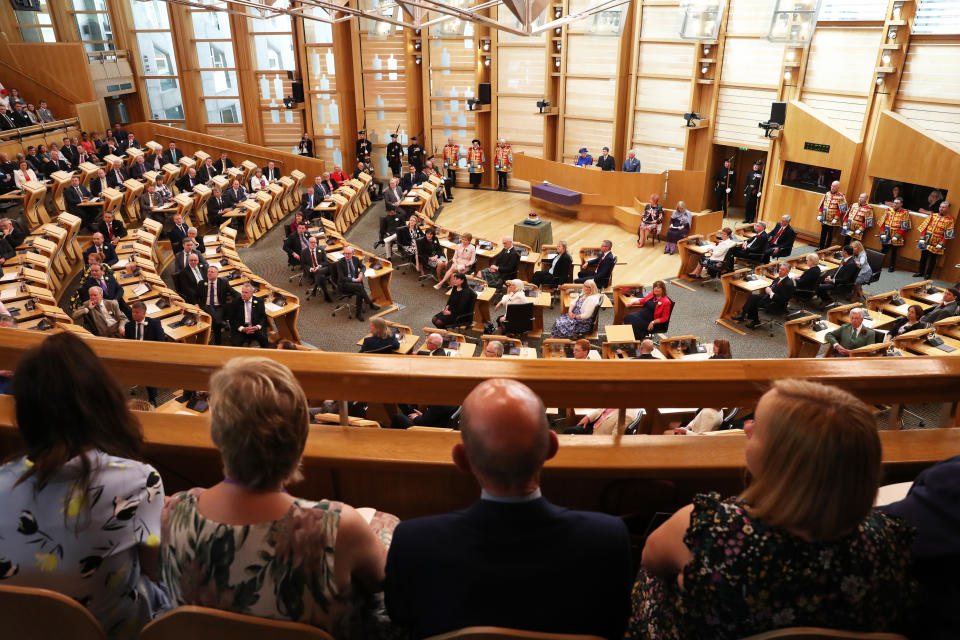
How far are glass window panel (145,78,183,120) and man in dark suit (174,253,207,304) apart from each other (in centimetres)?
1310

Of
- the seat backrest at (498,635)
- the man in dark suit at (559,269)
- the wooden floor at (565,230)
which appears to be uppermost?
the seat backrest at (498,635)

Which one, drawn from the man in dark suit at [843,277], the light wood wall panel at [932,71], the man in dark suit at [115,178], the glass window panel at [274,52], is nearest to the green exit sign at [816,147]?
the light wood wall panel at [932,71]

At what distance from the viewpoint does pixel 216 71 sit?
19.5m

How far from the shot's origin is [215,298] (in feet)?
29.4

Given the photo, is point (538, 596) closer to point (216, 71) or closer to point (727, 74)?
point (727, 74)

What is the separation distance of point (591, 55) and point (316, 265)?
9548mm

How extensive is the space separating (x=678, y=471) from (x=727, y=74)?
1494cm

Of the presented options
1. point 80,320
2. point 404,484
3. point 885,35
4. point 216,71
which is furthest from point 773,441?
point 216,71

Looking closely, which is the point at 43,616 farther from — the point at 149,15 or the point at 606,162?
the point at 149,15

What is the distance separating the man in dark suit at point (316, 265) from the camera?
10.6 m

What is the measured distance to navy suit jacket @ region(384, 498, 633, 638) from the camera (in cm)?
120

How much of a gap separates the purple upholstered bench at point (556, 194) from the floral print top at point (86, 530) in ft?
48.0

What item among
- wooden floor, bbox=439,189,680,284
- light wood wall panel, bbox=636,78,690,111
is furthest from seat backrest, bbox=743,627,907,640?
light wood wall panel, bbox=636,78,690,111

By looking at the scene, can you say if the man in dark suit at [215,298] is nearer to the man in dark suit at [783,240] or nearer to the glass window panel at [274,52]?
the man in dark suit at [783,240]
